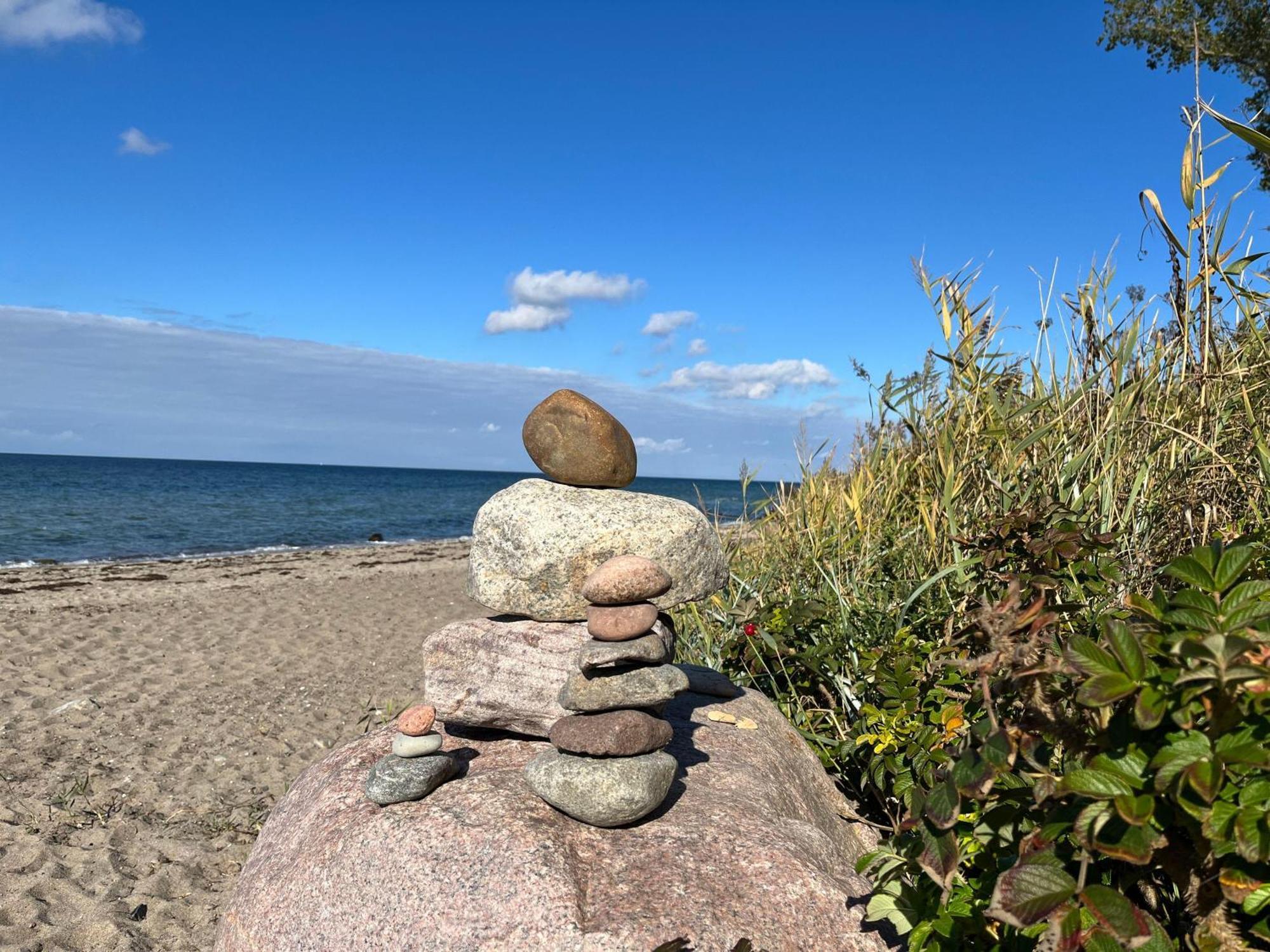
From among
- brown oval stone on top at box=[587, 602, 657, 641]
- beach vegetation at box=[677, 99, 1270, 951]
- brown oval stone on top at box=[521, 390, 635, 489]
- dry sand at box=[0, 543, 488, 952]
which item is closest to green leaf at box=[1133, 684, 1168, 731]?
beach vegetation at box=[677, 99, 1270, 951]

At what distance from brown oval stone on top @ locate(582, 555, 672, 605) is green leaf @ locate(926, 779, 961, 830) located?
2066mm

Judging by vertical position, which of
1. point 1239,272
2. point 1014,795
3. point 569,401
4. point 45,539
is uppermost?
point 1239,272

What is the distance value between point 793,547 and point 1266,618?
4.45m

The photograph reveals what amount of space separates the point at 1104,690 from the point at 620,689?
2.53 meters

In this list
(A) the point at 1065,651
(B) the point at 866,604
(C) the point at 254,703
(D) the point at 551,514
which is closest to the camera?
(A) the point at 1065,651

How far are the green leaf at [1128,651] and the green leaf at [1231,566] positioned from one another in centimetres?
24

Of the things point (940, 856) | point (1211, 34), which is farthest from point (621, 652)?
point (1211, 34)

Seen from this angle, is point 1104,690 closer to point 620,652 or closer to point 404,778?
point 620,652

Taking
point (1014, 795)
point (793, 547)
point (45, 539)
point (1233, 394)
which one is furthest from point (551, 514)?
point (45, 539)

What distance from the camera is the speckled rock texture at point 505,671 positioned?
4539 mm

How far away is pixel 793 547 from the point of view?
20.3 ft

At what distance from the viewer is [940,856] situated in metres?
2.12

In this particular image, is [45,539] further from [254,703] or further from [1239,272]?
[1239,272]

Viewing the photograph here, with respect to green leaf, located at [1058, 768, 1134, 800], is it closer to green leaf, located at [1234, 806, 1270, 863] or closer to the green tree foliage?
green leaf, located at [1234, 806, 1270, 863]
